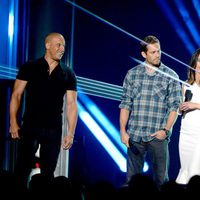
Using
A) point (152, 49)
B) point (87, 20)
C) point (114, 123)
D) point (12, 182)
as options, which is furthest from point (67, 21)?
point (12, 182)

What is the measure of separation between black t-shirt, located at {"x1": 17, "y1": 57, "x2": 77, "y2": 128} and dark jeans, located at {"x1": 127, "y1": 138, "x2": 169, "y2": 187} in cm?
78

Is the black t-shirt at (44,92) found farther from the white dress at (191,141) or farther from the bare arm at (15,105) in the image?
the white dress at (191,141)

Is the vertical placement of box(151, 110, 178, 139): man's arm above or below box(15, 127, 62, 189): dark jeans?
above

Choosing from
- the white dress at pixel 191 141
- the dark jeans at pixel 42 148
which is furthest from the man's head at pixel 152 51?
the dark jeans at pixel 42 148

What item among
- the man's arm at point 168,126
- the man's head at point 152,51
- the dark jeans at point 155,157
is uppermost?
the man's head at point 152,51

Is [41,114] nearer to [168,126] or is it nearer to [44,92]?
[44,92]

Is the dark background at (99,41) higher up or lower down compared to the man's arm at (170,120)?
higher up

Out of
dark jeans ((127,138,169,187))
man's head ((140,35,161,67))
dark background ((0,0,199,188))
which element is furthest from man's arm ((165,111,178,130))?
dark background ((0,0,199,188))

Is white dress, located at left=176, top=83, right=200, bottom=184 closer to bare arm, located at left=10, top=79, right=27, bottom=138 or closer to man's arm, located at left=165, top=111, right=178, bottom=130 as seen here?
man's arm, located at left=165, top=111, right=178, bottom=130

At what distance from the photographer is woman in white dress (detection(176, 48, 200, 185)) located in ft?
17.3

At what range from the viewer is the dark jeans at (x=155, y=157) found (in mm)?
5223

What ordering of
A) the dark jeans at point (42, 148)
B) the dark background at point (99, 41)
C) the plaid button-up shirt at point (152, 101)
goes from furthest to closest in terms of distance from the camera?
the dark background at point (99, 41)
the plaid button-up shirt at point (152, 101)
the dark jeans at point (42, 148)

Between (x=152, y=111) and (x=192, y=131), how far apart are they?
1.38 feet

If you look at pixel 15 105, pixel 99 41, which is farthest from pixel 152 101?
pixel 99 41
